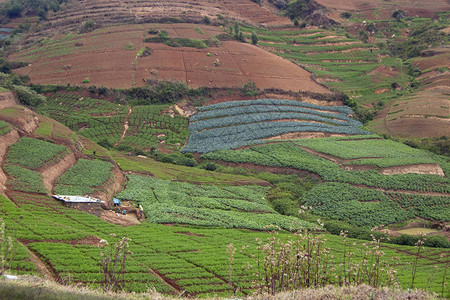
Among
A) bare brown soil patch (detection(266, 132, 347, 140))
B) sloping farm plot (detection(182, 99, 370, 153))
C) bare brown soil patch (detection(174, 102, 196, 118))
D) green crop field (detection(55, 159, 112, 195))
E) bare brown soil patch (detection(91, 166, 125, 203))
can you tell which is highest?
green crop field (detection(55, 159, 112, 195))

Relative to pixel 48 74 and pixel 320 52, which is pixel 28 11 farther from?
pixel 320 52

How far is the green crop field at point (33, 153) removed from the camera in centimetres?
4028

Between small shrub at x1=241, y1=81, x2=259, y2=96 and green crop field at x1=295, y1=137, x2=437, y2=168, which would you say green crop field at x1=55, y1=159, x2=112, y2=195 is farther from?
small shrub at x1=241, y1=81, x2=259, y2=96

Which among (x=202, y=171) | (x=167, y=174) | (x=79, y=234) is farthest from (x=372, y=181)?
(x=79, y=234)

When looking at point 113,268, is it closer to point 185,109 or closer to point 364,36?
point 185,109

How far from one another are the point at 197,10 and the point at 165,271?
116 m

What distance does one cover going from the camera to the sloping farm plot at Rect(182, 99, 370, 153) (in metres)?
72.7

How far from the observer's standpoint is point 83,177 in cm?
4272

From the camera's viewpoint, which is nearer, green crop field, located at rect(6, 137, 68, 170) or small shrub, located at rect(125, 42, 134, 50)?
green crop field, located at rect(6, 137, 68, 170)

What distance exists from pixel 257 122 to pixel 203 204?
35060mm

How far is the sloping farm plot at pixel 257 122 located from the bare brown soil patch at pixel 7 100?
25.6 metres

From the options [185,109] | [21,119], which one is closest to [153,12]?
[185,109]

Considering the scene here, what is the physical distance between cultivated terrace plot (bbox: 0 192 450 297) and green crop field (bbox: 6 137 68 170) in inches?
264

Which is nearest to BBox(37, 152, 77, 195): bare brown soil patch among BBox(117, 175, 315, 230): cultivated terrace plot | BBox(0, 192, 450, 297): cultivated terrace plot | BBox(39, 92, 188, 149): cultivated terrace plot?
BBox(0, 192, 450, 297): cultivated terrace plot
